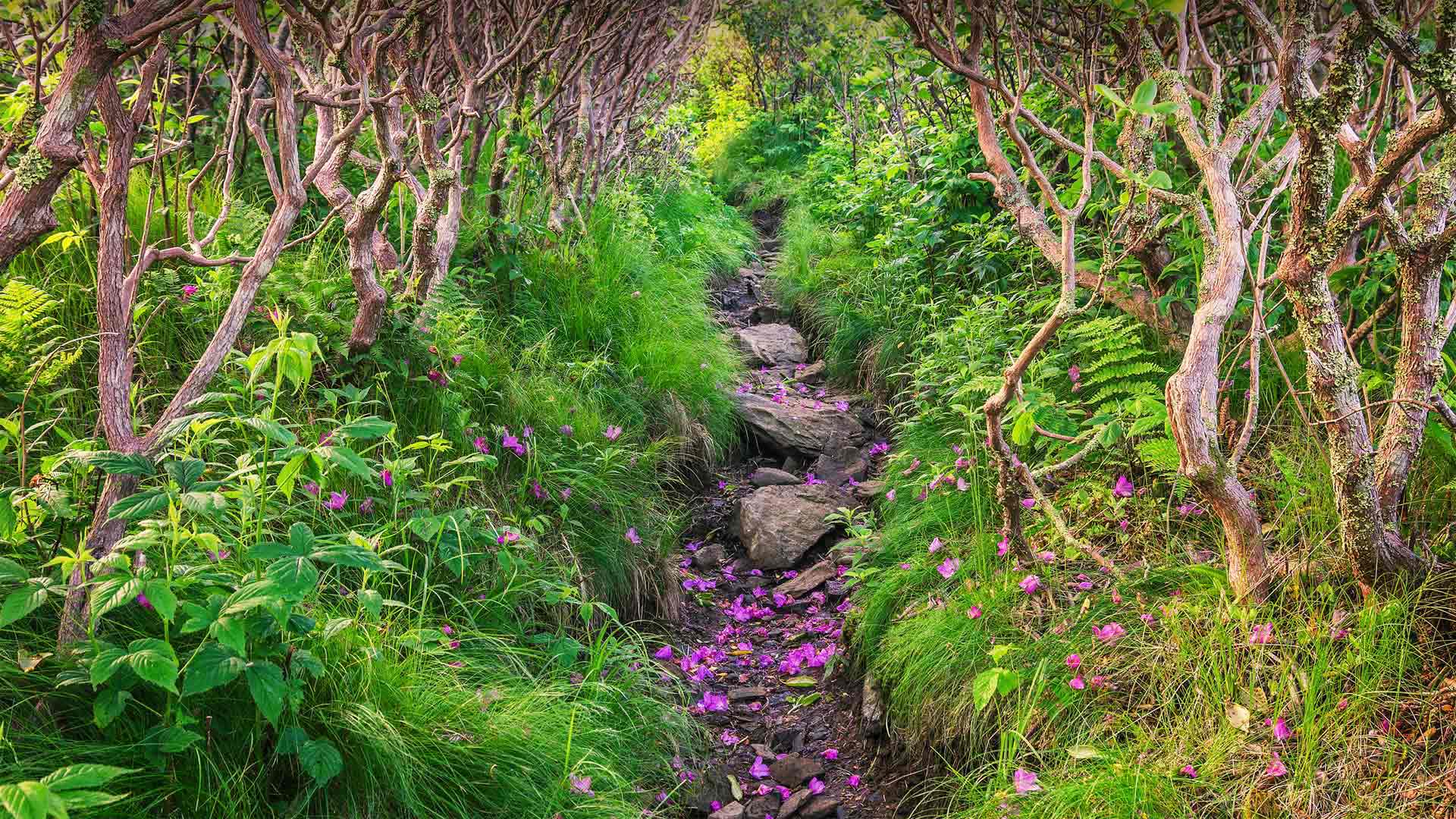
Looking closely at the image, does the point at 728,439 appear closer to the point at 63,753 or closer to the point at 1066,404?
the point at 1066,404

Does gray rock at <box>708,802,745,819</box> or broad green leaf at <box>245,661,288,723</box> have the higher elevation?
broad green leaf at <box>245,661,288,723</box>

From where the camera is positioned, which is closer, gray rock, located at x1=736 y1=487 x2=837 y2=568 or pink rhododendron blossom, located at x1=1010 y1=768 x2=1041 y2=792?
pink rhododendron blossom, located at x1=1010 y1=768 x2=1041 y2=792

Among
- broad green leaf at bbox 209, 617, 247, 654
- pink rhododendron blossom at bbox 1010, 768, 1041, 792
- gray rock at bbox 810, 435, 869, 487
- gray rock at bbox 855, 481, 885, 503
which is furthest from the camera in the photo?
gray rock at bbox 810, 435, 869, 487

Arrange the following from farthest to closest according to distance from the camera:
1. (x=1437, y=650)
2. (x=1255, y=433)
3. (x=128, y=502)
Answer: (x=1255, y=433)
(x=1437, y=650)
(x=128, y=502)

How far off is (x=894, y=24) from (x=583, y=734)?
4.98m

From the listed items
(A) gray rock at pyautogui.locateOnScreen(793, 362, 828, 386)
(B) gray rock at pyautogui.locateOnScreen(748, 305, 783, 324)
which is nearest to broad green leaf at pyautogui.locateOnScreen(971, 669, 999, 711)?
(A) gray rock at pyautogui.locateOnScreen(793, 362, 828, 386)

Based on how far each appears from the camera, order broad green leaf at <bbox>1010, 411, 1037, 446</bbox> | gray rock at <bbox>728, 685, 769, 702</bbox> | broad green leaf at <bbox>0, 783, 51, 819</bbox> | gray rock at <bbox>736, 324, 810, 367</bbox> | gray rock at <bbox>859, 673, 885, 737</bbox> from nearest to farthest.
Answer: broad green leaf at <bbox>0, 783, 51, 819</bbox> → broad green leaf at <bbox>1010, 411, 1037, 446</bbox> → gray rock at <bbox>859, 673, 885, 737</bbox> → gray rock at <bbox>728, 685, 769, 702</bbox> → gray rock at <bbox>736, 324, 810, 367</bbox>

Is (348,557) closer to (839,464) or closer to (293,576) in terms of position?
(293,576)

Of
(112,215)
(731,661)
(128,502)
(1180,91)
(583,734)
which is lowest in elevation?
(731,661)

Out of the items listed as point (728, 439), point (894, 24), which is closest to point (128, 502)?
point (728, 439)

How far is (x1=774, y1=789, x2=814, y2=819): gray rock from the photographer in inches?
123

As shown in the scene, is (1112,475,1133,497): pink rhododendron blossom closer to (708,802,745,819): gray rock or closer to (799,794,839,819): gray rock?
(799,794,839,819): gray rock

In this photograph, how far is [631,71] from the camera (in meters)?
6.76

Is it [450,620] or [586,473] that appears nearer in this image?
[450,620]
